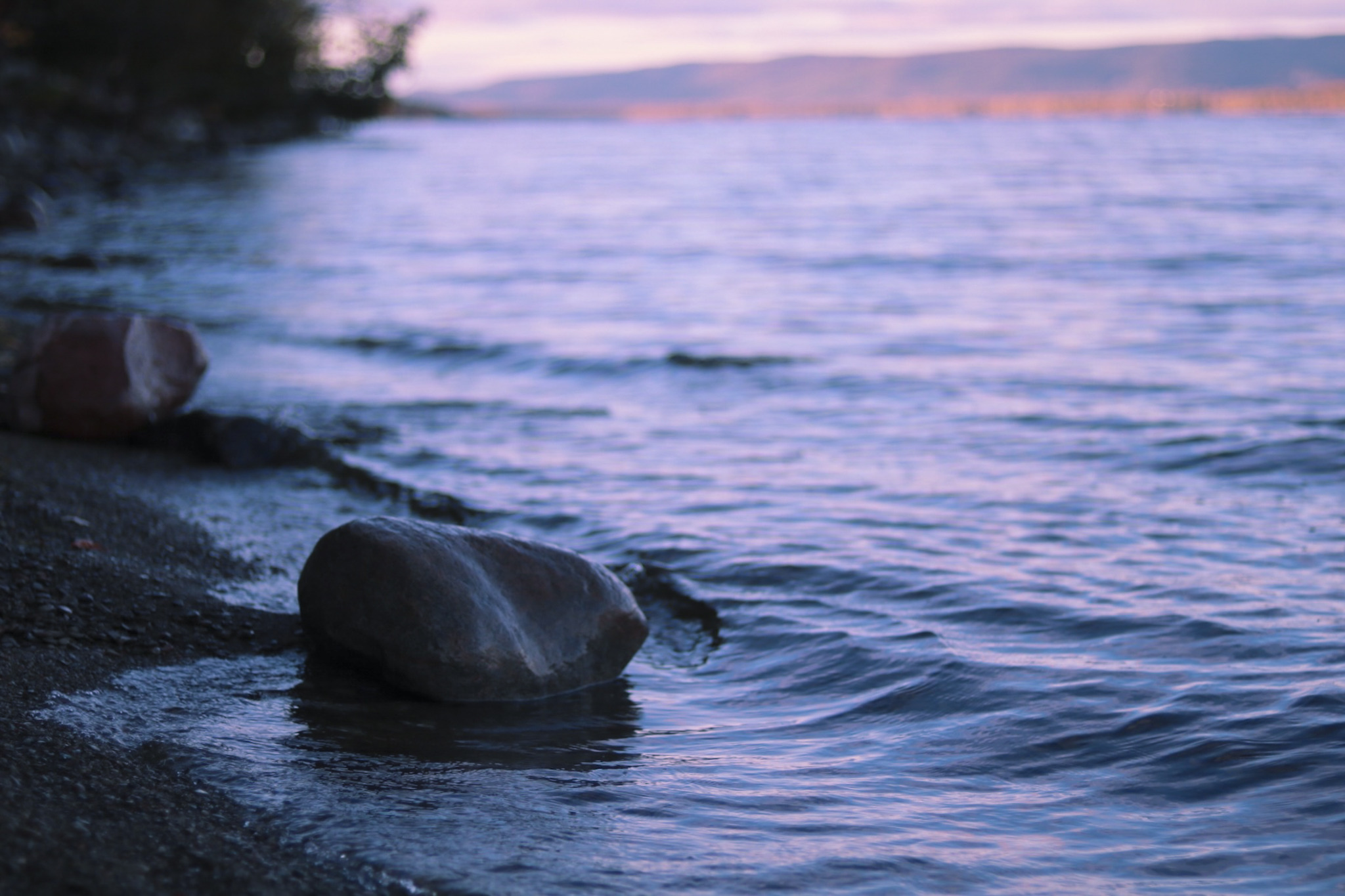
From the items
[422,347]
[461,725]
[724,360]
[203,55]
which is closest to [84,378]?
[461,725]

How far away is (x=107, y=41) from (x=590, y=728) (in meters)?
43.2

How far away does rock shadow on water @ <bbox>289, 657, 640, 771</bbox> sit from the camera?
4094mm

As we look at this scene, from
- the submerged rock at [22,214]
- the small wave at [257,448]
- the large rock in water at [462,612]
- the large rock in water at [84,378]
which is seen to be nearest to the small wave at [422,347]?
the small wave at [257,448]

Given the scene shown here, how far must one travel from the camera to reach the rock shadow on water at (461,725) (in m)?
4.09

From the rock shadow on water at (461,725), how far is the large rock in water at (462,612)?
0.07m

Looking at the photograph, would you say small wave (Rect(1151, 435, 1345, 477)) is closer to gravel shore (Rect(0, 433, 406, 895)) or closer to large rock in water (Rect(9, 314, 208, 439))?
gravel shore (Rect(0, 433, 406, 895))

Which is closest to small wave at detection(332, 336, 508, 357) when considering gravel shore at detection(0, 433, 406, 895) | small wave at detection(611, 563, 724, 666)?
gravel shore at detection(0, 433, 406, 895)

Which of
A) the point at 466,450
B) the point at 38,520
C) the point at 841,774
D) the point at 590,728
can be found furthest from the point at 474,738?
the point at 466,450

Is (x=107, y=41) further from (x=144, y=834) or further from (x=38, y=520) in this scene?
(x=144, y=834)

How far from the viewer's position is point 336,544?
4730 mm

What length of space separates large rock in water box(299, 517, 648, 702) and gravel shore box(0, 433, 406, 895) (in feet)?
1.39

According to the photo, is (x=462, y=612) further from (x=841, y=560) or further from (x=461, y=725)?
(x=841, y=560)

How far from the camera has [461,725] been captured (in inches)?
172

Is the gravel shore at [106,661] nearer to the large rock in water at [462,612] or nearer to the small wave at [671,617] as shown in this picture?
the large rock in water at [462,612]
